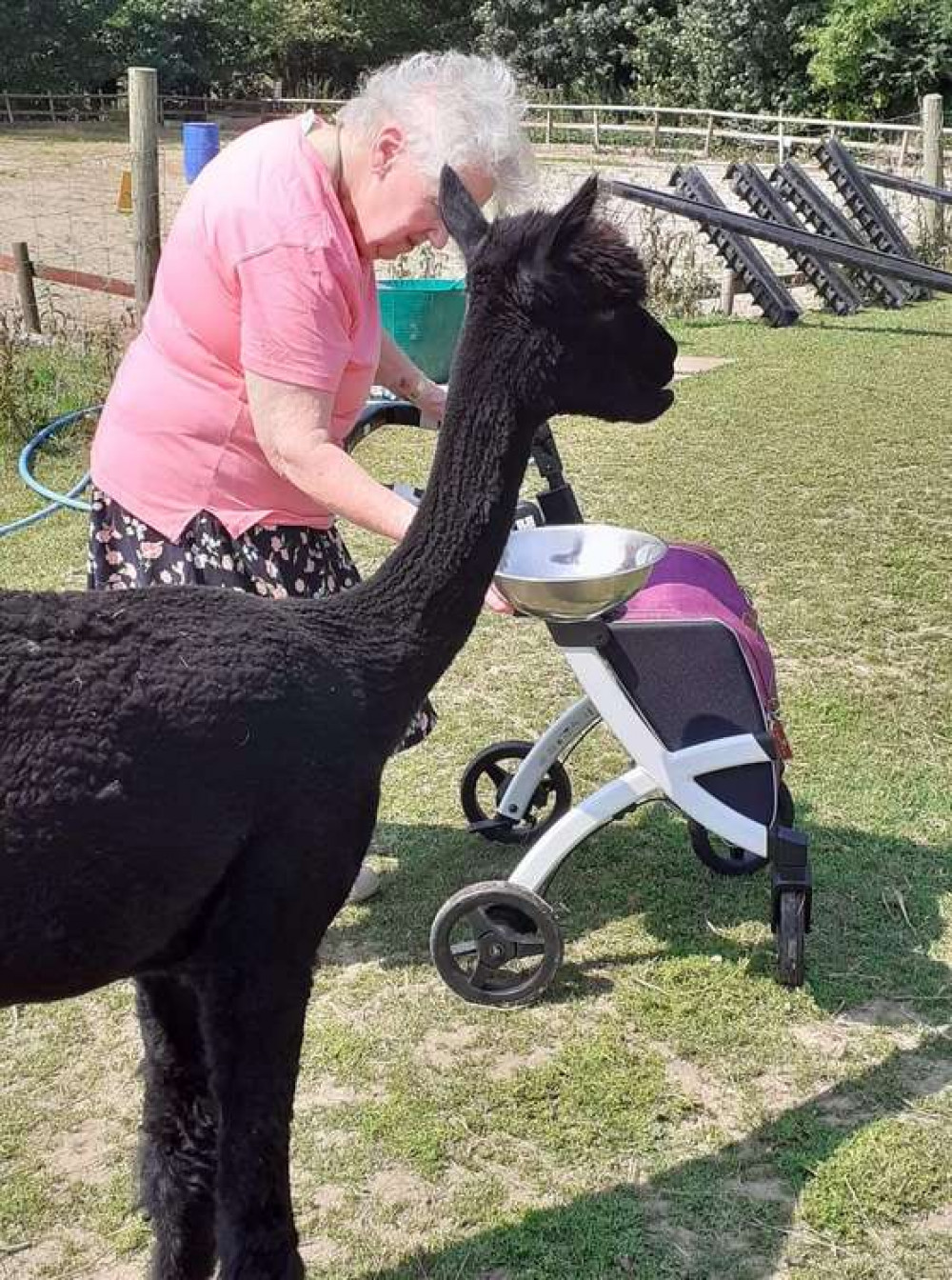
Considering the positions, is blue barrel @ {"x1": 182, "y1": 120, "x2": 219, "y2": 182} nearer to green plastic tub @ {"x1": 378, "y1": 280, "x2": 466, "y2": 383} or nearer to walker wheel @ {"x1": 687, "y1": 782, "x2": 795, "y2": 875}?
green plastic tub @ {"x1": 378, "y1": 280, "x2": 466, "y2": 383}

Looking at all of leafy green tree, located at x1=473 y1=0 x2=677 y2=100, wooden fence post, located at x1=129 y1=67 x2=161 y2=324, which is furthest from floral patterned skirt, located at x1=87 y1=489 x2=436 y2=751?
leafy green tree, located at x1=473 y1=0 x2=677 y2=100

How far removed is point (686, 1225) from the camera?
2.55m

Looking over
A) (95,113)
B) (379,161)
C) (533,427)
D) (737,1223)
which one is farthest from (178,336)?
(95,113)

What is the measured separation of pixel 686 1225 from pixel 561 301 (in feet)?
5.58

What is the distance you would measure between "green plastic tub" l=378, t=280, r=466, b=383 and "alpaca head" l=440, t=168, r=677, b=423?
5557 millimetres

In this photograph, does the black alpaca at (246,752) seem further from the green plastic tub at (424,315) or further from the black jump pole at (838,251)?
the green plastic tub at (424,315)

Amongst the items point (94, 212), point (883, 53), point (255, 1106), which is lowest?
point (255, 1106)

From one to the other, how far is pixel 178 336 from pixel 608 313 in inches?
38.4

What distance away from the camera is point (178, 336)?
8.73 feet

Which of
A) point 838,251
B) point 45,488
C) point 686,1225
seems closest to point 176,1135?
point 686,1225

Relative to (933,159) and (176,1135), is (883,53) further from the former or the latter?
(176,1135)

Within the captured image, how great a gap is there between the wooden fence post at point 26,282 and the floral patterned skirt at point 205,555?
19.3 feet

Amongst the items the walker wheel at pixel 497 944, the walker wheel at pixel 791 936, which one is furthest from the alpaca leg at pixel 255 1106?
the walker wheel at pixel 791 936

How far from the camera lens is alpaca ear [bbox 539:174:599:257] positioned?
1.98 m
